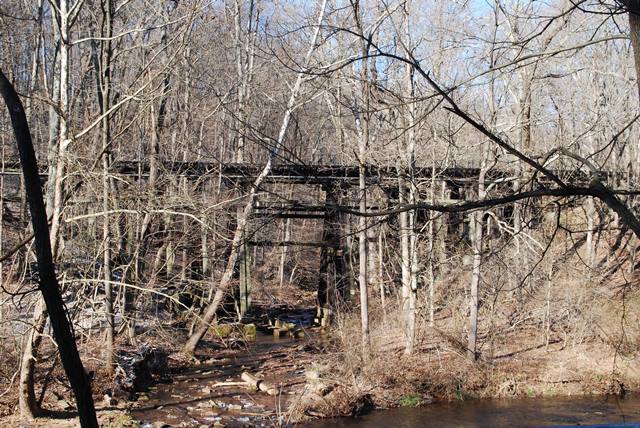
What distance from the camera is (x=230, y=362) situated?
16719mm

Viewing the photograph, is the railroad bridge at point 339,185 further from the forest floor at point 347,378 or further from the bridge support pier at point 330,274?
the forest floor at point 347,378

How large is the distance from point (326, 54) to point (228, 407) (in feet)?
29.4

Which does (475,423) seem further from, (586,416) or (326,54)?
(326,54)

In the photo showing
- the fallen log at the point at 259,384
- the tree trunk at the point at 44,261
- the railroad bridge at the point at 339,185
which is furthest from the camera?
the railroad bridge at the point at 339,185

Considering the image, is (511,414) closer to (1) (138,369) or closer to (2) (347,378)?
(2) (347,378)

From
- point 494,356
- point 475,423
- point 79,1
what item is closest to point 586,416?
point 475,423

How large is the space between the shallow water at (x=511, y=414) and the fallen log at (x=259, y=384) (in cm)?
198

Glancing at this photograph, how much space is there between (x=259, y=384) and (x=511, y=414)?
5028 millimetres

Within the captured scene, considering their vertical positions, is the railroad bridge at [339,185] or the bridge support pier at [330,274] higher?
the railroad bridge at [339,185]

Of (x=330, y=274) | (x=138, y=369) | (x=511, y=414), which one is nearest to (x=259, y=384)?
(x=138, y=369)

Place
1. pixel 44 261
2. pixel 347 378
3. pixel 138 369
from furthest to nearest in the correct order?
1. pixel 138 369
2. pixel 347 378
3. pixel 44 261

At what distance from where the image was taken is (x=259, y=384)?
14086 mm

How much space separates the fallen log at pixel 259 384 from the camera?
1369 centimetres

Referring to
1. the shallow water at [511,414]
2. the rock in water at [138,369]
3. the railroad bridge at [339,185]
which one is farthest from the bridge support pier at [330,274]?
the shallow water at [511,414]
